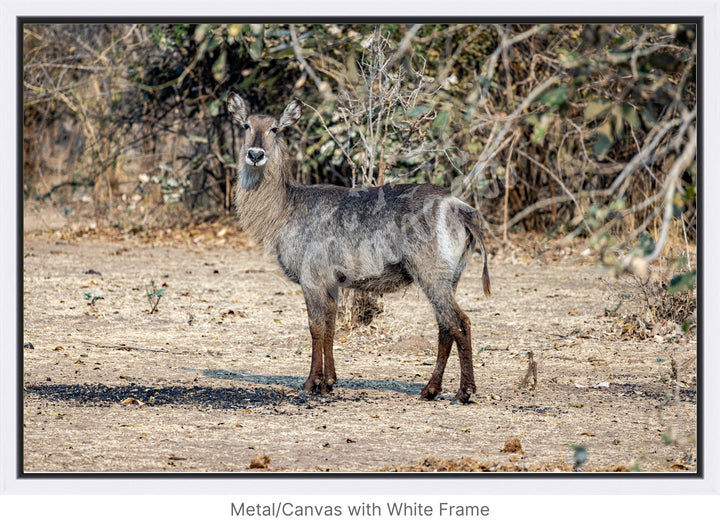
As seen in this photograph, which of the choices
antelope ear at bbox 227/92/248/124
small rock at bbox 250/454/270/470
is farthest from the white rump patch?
small rock at bbox 250/454/270/470

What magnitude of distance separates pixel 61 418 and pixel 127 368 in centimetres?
149

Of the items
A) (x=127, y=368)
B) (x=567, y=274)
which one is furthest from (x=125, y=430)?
(x=567, y=274)

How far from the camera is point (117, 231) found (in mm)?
15391

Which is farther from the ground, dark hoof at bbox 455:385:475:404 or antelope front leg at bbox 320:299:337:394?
antelope front leg at bbox 320:299:337:394

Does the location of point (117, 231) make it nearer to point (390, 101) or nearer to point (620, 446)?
point (390, 101)

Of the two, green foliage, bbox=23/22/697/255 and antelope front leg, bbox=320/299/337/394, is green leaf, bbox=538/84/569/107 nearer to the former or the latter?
antelope front leg, bbox=320/299/337/394

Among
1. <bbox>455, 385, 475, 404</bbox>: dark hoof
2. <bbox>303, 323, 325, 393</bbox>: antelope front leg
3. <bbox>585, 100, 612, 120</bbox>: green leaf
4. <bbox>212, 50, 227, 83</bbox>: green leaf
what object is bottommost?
<bbox>455, 385, 475, 404</bbox>: dark hoof

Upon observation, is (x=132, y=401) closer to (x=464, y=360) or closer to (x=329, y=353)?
(x=329, y=353)

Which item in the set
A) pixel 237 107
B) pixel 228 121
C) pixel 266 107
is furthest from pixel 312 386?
pixel 228 121

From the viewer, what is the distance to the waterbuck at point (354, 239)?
6.36 metres

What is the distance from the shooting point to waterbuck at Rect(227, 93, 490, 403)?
6.36 meters

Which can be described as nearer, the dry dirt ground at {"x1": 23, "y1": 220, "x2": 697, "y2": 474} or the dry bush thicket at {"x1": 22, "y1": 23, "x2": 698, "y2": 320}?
the dry dirt ground at {"x1": 23, "y1": 220, "x2": 697, "y2": 474}

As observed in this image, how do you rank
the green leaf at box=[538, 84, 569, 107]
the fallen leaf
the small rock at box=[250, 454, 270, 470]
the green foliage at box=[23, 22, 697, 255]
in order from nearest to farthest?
the green leaf at box=[538, 84, 569, 107]
the small rock at box=[250, 454, 270, 470]
the fallen leaf
the green foliage at box=[23, 22, 697, 255]

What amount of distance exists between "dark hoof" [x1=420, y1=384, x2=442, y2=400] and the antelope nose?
6.45 feet
